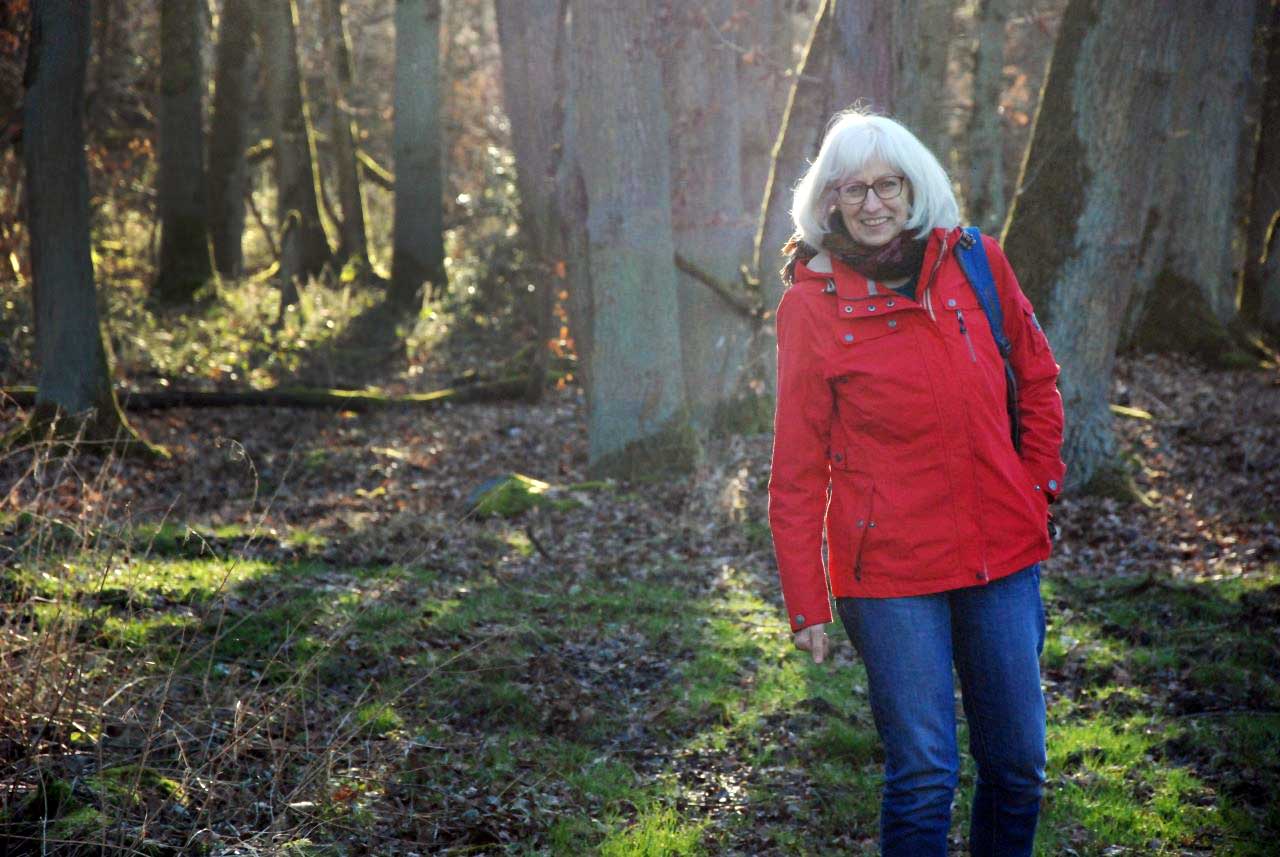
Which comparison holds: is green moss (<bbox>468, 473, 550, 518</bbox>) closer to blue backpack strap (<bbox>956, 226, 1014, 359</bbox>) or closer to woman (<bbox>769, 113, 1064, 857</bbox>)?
woman (<bbox>769, 113, 1064, 857</bbox>)

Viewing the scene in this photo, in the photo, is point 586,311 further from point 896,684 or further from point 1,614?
point 896,684

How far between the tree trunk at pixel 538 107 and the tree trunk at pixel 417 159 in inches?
256

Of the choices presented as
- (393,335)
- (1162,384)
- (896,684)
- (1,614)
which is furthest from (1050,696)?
(393,335)

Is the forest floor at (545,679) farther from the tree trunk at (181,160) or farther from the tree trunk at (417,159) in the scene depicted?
the tree trunk at (417,159)

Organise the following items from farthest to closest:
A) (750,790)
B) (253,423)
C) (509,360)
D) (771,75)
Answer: (509,360)
(253,423)
(771,75)
(750,790)

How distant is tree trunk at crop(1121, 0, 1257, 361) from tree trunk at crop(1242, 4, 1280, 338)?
1.60 ft

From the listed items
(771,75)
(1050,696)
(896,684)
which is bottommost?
(1050,696)

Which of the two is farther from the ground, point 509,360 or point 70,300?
point 70,300

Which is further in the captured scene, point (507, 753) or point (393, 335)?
point (393, 335)

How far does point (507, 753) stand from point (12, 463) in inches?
302

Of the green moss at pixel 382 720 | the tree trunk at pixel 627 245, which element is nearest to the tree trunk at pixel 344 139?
the tree trunk at pixel 627 245

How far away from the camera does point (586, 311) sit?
42.1 feet

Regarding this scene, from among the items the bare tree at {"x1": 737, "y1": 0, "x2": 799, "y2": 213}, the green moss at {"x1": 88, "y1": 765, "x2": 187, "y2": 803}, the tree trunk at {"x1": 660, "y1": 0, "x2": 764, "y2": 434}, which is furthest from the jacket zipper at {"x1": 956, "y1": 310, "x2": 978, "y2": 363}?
the bare tree at {"x1": 737, "y1": 0, "x2": 799, "y2": 213}

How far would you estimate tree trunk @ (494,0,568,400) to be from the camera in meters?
15.0
